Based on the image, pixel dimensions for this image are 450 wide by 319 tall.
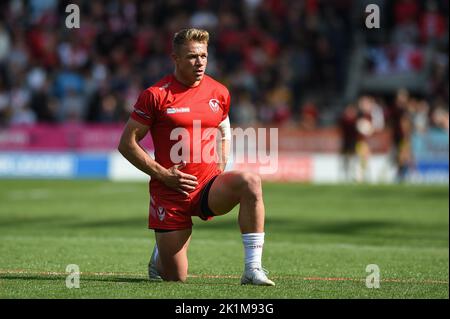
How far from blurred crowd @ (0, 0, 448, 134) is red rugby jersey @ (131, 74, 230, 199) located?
19369mm

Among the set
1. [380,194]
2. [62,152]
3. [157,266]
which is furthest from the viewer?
[62,152]

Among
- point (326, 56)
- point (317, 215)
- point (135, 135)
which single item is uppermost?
point (326, 56)

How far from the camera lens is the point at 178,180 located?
8.93 meters

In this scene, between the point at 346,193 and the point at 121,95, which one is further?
the point at 121,95

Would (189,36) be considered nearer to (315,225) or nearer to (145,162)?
(145,162)

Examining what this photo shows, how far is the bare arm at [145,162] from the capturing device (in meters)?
8.88

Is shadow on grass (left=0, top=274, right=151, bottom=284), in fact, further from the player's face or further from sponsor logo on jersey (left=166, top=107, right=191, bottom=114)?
the player's face

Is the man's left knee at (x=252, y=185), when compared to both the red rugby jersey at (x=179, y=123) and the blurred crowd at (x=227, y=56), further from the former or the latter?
the blurred crowd at (x=227, y=56)

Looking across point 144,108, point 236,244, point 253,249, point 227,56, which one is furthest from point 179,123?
point 227,56

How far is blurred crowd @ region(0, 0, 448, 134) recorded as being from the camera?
29.9 metres
